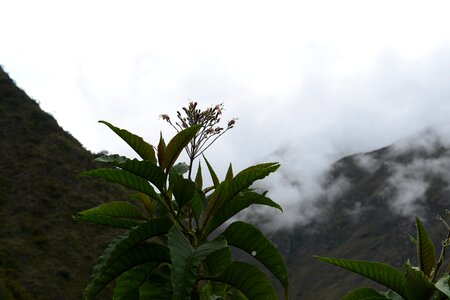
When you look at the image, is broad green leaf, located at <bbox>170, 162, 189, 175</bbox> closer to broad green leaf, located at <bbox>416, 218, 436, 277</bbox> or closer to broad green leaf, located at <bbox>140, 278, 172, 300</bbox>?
broad green leaf, located at <bbox>140, 278, 172, 300</bbox>

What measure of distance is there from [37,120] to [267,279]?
60.7 metres

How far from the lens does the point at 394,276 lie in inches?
155

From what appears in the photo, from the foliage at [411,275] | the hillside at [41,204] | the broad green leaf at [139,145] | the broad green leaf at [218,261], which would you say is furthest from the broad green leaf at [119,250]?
the hillside at [41,204]

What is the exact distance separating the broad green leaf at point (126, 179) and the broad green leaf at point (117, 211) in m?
0.29

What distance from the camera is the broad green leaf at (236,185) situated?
4.16 meters

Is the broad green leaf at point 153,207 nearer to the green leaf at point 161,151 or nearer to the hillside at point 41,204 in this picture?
the green leaf at point 161,151

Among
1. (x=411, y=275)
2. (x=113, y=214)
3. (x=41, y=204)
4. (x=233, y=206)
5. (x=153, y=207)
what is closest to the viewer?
(x=411, y=275)

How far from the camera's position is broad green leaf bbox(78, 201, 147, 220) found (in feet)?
14.3

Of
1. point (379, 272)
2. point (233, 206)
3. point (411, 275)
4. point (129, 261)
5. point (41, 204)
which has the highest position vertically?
→ point (41, 204)

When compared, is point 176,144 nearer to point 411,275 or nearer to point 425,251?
point 411,275

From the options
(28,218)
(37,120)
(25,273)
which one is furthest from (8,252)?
(37,120)

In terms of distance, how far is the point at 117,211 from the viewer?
4.40 m

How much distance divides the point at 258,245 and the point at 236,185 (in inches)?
21.9

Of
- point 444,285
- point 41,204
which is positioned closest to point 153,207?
point 444,285
